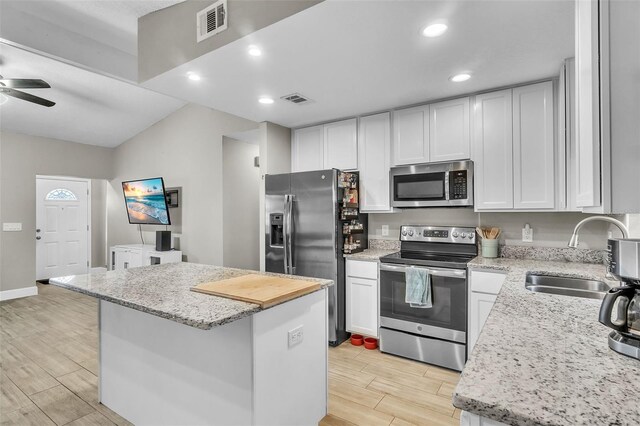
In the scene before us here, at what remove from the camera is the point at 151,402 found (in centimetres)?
198

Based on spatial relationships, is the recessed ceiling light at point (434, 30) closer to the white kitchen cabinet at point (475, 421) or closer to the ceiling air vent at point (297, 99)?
the ceiling air vent at point (297, 99)

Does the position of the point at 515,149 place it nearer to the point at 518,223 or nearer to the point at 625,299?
the point at 518,223

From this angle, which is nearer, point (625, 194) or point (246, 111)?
point (625, 194)

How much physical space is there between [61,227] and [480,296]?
7.90 m

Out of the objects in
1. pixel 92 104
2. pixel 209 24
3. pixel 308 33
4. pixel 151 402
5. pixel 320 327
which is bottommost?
pixel 151 402

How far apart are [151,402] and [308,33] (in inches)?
97.4

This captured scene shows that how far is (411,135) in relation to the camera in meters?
3.30

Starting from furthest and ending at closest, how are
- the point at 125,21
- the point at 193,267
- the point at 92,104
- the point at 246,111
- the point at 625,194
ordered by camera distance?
the point at 92,104 → the point at 246,111 → the point at 125,21 → the point at 193,267 → the point at 625,194

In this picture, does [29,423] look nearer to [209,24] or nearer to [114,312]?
[114,312]

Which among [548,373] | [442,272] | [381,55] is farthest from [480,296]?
[381,55]

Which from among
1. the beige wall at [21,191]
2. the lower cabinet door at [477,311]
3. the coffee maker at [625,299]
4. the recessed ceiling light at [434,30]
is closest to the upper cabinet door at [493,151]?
the lower cabinet door at [477,311]

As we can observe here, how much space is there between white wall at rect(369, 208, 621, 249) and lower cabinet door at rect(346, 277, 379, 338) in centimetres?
75

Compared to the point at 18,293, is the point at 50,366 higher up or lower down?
lower down

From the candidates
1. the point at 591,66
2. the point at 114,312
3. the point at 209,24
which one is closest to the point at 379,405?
the point at 114,312
